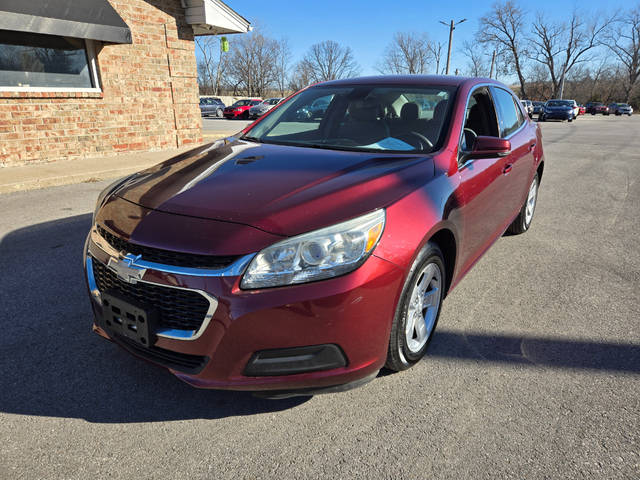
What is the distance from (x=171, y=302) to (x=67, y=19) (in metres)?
8.62

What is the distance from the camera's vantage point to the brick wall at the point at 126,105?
28.1 feet

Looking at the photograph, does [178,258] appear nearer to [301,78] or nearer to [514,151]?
[514,151]

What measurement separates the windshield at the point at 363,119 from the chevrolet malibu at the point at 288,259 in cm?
6

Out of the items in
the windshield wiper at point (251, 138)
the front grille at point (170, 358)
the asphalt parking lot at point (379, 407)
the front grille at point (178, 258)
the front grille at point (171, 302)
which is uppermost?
the windshield wiper at point (251, 138)

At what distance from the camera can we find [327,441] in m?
2.00

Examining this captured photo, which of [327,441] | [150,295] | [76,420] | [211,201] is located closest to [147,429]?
[76,420]

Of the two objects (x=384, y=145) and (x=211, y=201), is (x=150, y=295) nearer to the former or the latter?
(x=211, y=201)

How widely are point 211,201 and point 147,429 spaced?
110cm

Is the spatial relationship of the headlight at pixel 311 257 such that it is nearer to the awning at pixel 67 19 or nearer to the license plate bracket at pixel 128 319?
the license plate bracket at pixel 128 319

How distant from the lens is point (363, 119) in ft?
10.7

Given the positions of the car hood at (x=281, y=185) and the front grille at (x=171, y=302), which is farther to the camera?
the car hood at (x=281, y=185)

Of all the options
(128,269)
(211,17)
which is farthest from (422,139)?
(211,17)

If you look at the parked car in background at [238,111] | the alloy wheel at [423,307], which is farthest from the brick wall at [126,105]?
the parked car in background at [238,111]

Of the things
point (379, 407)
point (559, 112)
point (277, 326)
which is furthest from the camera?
point (559, 112)
